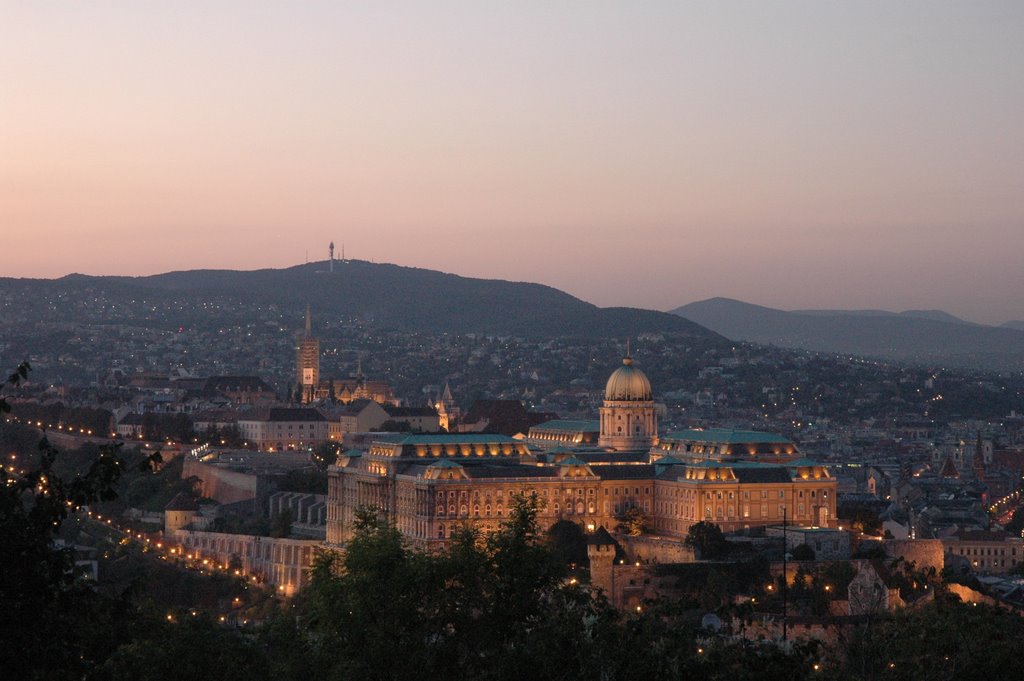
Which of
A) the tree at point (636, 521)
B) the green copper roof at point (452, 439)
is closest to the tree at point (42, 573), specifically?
the tree at point (636, 521)

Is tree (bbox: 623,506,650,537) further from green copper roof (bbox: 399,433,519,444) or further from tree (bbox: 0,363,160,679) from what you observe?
tree (bbox: 0,363,160,679)

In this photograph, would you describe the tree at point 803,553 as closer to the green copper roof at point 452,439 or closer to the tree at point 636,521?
the tree at point 636,521

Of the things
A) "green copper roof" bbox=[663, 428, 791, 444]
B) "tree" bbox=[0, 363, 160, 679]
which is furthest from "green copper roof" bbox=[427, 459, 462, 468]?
"tree" bbox=[0, 363, 160, 679]

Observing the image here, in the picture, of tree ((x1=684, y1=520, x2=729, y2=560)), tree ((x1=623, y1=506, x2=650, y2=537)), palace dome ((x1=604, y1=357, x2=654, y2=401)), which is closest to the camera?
tree ((x1=684, y1=520, x2=729, y2=560))

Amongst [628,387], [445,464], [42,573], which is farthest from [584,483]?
[42,573]

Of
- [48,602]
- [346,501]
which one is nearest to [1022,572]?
[346,501]
